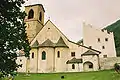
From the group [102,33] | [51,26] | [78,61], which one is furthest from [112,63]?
[51,26]

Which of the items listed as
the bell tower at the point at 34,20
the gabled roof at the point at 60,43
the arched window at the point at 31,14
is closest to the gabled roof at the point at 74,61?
the gabled roof at the point at 60,43

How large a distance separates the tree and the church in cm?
3146

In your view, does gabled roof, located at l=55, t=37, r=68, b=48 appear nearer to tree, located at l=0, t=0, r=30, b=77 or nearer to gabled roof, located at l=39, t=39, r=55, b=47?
gabled roof, located at l=39, t=39, r=55, b=47

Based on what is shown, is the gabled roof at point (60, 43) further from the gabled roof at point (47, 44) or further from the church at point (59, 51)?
the gabled roof at point (47, 44)

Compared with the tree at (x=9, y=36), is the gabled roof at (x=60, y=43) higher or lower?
higher

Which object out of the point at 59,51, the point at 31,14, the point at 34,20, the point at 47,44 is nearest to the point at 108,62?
the point at 59,51

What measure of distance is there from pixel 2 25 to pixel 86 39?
47757mm

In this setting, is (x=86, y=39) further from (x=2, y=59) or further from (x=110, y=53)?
(x=2, y=59)

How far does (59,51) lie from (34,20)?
1216cm

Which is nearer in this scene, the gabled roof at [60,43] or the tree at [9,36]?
the tree at [9,36]

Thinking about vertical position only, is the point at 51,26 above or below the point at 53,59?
above

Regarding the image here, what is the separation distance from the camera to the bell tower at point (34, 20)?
6141 cm

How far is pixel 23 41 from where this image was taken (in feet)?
59.7

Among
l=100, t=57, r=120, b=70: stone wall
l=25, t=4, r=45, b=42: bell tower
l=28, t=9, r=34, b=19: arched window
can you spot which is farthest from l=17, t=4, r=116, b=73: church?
l=28, t=9, r=34, b=19: arched window
